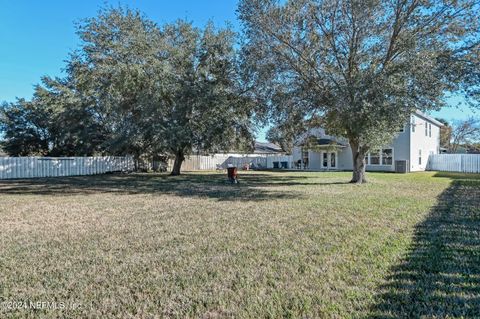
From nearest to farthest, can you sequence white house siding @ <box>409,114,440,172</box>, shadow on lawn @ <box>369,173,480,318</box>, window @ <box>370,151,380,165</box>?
1. shadow on lawn @ <box>369,173,480,318</box>
2. white house siding @ <box>409,114,440,172</box>
3. window @ <box>370,151,380,165</box>

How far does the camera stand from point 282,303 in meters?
3.06

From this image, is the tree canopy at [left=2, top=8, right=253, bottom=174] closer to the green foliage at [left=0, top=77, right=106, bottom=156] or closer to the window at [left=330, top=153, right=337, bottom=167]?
the green foliage at [left=0, top=77, right=106, bottom=156]

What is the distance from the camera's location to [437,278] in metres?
3.63

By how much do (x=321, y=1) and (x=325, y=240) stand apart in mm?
10713

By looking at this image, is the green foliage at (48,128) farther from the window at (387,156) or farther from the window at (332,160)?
the window at (387,156)

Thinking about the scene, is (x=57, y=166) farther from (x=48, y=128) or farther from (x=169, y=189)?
(x=169, y=189)

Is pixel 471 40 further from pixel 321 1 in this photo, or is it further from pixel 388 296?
pixel 388 296

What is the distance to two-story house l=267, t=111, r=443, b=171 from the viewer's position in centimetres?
2598

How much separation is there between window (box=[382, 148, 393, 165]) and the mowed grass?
20775 mm

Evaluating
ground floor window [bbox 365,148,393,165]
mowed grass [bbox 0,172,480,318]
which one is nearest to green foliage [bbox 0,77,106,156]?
mowed grass [bbox 0,172,480,318]

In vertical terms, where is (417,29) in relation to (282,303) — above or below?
above

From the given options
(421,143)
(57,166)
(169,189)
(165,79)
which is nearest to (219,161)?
(57,166)

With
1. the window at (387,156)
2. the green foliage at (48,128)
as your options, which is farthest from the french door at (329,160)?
the green foliage at (48,128)

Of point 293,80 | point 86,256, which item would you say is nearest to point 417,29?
point 293,80
